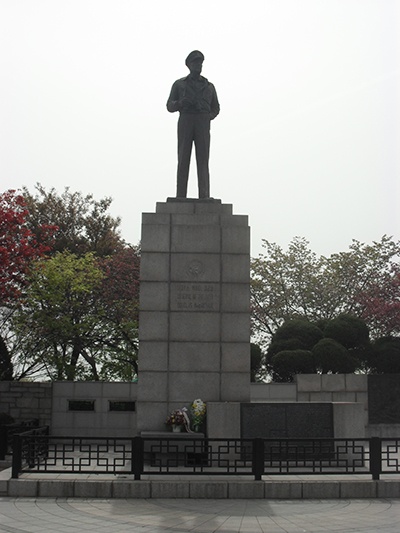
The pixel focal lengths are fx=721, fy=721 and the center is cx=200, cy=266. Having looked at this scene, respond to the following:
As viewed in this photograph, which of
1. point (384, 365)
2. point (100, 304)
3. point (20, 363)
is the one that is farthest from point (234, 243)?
point (20, 363)

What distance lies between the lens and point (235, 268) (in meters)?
12.5

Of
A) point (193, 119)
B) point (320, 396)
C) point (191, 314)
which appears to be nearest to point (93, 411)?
point (320, 396)

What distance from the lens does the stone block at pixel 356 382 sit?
17578mm

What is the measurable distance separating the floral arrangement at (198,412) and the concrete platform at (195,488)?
6.68 ft

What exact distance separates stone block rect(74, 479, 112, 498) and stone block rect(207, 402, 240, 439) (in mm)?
2345

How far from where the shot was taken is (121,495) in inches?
364

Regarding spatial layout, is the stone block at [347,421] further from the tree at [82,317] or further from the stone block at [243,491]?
the tree at [82,317]

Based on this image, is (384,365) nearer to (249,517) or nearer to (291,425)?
(291,425)

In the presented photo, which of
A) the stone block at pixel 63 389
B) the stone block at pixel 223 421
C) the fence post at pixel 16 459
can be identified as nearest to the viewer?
the fence post at pixel 16 459

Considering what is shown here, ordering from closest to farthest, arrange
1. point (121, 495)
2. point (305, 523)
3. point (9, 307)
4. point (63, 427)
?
point (305, 523) < point (121, 495) < point (63, 427) < point (9, 307)

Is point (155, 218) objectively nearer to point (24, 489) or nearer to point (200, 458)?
point (200, 458)

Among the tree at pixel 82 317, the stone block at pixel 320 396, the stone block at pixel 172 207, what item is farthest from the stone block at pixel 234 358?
the tree at pixel 82 317

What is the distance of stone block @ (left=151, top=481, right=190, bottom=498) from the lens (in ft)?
30.4

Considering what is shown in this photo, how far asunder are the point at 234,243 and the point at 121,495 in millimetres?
4960
